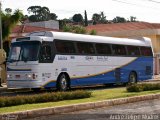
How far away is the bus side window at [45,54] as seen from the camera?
21.9 m

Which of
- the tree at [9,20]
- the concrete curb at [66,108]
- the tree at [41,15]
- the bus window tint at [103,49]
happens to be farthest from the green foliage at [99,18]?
the concrete curb at [66,108]

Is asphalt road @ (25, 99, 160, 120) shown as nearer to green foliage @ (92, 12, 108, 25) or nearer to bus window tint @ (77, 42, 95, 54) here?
bus window tint @ (77, 42, 95, 54)

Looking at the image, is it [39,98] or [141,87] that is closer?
[39,98]

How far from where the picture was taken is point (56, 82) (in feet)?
74.5

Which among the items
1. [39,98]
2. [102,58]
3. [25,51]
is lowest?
[39,98]

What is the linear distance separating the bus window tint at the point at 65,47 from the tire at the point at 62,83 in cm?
131

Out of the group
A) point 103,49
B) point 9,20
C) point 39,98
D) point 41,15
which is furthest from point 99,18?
point 39,98

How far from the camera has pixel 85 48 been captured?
82.7 ft

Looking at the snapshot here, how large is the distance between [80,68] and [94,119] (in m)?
13.0

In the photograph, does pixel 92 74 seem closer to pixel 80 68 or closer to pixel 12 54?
pixel 80 68

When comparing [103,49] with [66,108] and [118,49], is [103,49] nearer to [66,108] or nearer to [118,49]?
[118,49]

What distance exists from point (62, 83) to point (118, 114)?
10477 mm

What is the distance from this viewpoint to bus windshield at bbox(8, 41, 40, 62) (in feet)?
71.5

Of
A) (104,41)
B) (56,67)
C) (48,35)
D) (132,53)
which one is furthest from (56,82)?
(132,53)
